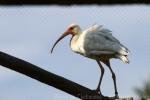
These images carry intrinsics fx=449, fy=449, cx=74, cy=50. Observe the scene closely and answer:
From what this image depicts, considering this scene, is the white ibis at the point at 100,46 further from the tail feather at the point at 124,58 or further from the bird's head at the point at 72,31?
the bird's head at the point at 72,31

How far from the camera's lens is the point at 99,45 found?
7.91m

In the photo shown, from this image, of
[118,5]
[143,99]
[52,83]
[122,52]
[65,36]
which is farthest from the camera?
[65,36]

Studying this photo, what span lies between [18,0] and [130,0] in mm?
223

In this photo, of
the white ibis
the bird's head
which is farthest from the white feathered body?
the bird's head

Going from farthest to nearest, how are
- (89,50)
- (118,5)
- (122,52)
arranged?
(89,50)
(122,52)
(118,5)

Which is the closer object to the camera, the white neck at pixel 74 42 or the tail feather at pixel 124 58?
the tail feather at pixel 124 58

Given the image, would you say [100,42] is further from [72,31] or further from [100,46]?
[72,31]

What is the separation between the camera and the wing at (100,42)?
7691 millimetres

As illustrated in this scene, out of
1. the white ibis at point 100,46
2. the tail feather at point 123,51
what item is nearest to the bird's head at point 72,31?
the white ibis at point 100,46

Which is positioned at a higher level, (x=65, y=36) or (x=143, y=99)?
(x=143, y=99)

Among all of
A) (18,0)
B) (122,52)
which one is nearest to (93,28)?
(122,52)

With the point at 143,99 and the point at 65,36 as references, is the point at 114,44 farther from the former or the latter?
the point at 143,99

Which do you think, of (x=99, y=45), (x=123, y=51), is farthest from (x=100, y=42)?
(x=123, y=51)

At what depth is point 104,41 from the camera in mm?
7895
